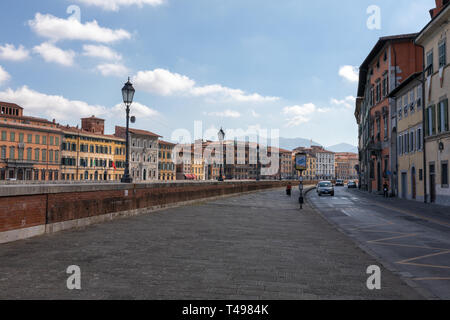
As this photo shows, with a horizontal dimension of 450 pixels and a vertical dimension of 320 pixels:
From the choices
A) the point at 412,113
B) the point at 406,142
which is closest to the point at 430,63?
the point at 412,113

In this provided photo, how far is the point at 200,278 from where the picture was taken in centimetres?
615

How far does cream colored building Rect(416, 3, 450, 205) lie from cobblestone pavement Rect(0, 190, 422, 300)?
19666 millimetres

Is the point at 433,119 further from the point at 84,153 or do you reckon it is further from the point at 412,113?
the point at 84,153

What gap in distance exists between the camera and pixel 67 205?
459 inches

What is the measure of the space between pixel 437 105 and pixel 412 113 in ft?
21.5

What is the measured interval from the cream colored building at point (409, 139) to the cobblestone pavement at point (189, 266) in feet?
80.9

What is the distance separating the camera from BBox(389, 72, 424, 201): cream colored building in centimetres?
3259

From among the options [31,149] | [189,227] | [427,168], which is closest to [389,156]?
[427,168]

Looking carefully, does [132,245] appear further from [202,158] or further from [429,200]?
[202,158]

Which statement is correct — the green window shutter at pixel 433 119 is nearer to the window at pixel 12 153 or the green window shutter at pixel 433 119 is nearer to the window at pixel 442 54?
the window at pixel 442 54

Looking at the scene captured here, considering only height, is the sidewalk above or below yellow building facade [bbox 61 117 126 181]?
below

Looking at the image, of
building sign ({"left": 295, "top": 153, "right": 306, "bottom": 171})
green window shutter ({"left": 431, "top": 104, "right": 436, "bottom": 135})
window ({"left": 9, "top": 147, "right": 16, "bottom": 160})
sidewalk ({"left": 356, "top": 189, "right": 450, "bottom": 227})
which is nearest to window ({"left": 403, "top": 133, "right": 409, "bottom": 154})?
green window shutter ({"left": 431, "top": 104, "right": 436, "bottom": 135})

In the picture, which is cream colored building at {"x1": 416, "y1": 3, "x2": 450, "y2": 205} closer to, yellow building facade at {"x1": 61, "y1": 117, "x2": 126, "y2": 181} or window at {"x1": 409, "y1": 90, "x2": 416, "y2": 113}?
window at {"x1": 409, "y1": 90, "x2": 416, "y2": 113}
